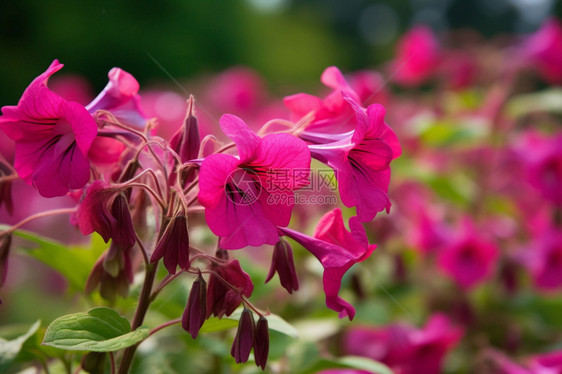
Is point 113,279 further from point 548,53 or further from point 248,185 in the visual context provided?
point 548,53

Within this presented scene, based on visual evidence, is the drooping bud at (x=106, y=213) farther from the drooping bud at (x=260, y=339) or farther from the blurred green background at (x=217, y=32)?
the blurred green background at (x=217, y=32)

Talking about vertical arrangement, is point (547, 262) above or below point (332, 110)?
below

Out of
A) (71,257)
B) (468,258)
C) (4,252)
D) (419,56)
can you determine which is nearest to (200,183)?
(4,252)

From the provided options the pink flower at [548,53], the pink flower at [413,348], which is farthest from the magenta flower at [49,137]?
the pink flower at [548,53]

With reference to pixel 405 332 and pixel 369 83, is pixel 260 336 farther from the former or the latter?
pixel 369 83

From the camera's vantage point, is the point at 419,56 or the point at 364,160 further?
the point at 419,56
